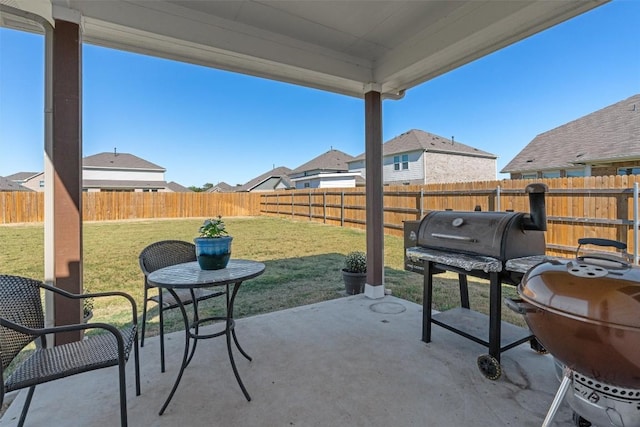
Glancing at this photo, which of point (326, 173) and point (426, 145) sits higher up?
point (426, 145)

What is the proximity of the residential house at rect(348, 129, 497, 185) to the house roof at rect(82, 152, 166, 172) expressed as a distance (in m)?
16.1

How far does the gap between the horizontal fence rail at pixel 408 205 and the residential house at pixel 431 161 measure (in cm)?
493

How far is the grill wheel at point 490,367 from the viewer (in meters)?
1.96

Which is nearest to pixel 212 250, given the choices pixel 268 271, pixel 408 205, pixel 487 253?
pixel 487 253

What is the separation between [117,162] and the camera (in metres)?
19.7

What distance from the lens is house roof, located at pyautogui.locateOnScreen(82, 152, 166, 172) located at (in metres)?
19.1

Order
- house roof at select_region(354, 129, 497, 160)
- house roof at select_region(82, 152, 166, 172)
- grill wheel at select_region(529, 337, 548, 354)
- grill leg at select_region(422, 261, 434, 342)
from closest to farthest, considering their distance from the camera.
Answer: grill wheel at select_region(529, 337, 548, 354), grill leg at select_region(422, 261, 434, 342), house roof at select_region(354, 129, 497, 160), house roof at select_region(82, 152, 166, 172)

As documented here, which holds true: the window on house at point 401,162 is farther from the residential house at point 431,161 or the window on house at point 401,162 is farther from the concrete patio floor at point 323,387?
the concrete patio floor at point 323,387

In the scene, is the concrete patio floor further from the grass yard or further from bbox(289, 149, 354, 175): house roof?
bbox(289, 149, 354, 175): house roof

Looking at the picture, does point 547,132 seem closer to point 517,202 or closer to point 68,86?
point 517,202

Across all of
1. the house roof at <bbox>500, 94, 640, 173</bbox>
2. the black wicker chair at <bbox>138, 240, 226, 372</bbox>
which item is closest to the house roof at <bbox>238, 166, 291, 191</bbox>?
the house roof at <bbox>500, 94, 640, 173</bbox>

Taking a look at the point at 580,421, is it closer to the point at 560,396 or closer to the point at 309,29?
the point at 560,396

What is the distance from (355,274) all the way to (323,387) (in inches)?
76.3

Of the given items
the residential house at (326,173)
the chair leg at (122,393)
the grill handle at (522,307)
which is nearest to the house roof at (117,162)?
the residential house at (326,173)
